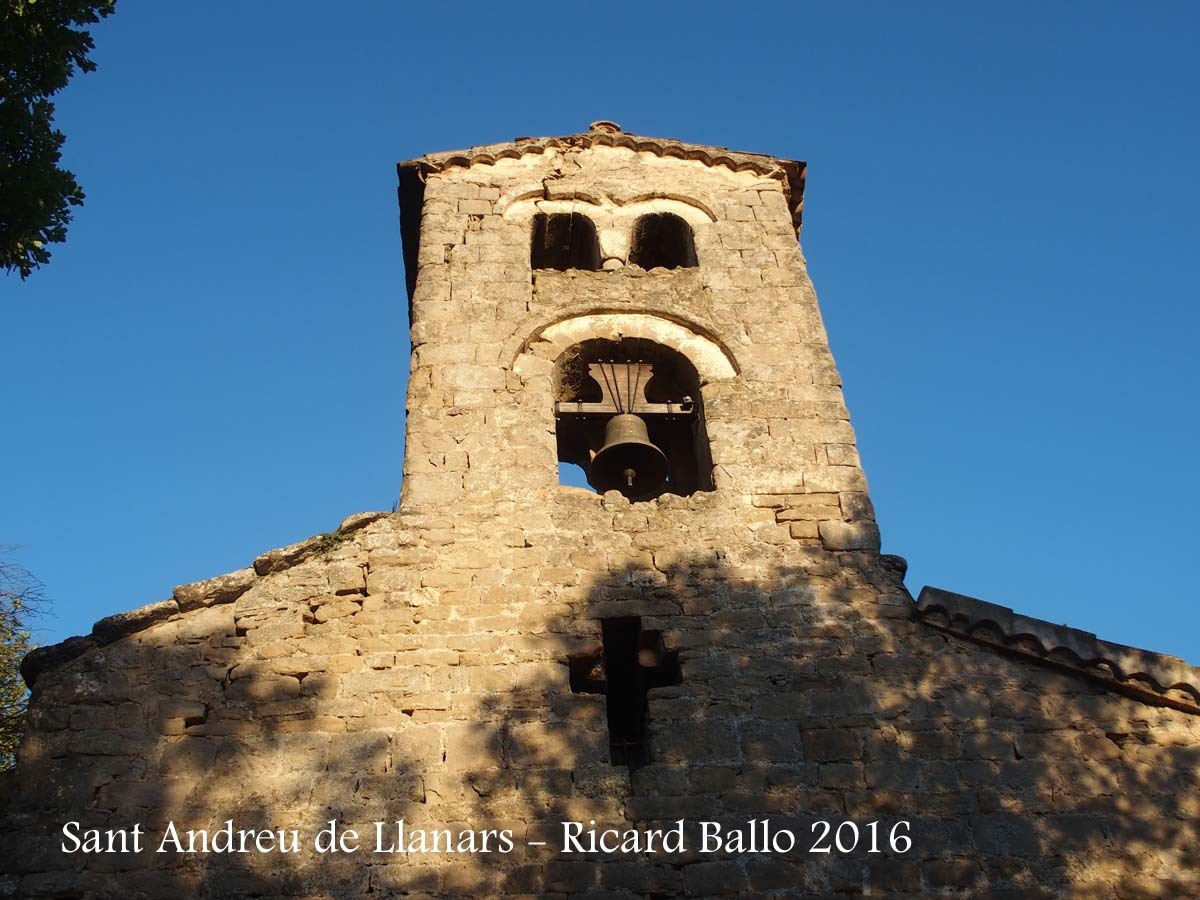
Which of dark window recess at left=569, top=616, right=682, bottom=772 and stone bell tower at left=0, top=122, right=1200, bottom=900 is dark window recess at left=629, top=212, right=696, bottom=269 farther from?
dark window recess at left=569, top=616, right=682, bottom=772

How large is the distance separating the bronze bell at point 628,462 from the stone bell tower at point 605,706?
0.02 m

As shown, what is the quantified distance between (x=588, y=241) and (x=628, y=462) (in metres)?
2.76

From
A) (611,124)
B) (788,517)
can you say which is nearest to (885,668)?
(788,517)

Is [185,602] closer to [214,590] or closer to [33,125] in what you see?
[214,590]

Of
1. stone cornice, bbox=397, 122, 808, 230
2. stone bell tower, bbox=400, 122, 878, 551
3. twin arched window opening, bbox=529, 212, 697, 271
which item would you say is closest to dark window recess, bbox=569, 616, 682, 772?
stone bell tower, bbox=400, 122, 878, 551

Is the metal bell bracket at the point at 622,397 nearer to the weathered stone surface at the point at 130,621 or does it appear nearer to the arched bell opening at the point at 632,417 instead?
the arched bell opening at the point at 632,417

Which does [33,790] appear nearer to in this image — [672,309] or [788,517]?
[788,517]

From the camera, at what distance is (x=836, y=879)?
17.6 feet

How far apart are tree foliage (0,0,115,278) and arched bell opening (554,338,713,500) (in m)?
3.40

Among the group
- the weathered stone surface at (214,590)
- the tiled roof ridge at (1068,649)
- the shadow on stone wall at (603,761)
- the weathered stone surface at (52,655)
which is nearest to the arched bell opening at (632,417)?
the shadow on stone wall at (603,761)

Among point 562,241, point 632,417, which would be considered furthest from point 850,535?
point 562,241

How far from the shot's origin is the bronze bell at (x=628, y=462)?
8.00 m

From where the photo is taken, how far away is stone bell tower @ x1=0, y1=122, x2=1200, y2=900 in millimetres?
5406

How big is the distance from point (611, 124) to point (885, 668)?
6.38m
